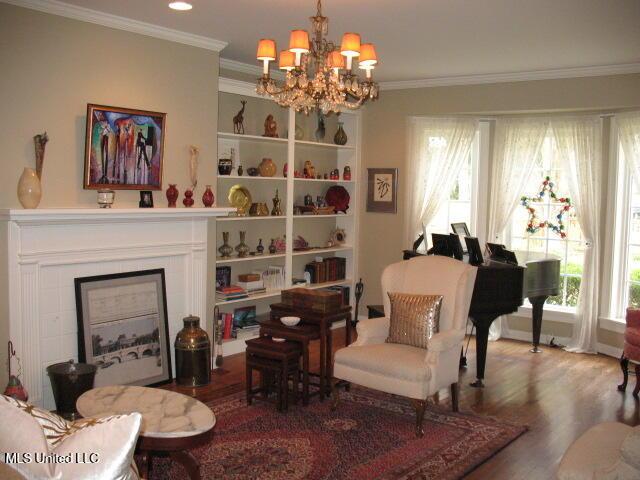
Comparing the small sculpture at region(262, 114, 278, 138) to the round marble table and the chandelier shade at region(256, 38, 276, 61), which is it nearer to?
the chandelier shade at region(256, 38, 276, 61)

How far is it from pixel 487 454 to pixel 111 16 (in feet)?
12.5

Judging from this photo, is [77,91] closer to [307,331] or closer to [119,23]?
[119,23]

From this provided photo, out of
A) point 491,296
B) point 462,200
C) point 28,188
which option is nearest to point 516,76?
point 462,200

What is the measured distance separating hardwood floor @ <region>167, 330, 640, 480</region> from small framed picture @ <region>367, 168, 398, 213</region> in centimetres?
171

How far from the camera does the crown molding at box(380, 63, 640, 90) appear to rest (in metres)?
5.90

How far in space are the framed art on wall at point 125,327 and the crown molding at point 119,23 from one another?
1.78 m

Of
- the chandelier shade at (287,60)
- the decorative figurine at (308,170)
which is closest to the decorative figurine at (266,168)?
the decorative figurine at (308,170)

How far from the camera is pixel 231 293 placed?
6.04 meters

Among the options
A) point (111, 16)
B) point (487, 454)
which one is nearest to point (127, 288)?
point (111, 16)

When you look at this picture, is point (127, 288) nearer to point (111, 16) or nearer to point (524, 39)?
point (111, 16)

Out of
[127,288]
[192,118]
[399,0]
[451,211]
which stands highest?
[399,0]

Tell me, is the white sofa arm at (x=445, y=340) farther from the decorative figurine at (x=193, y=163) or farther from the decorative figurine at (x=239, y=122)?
the decorative figurine at (x=239, y=122)

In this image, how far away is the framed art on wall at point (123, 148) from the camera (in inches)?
179

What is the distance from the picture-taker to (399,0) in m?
4.00
